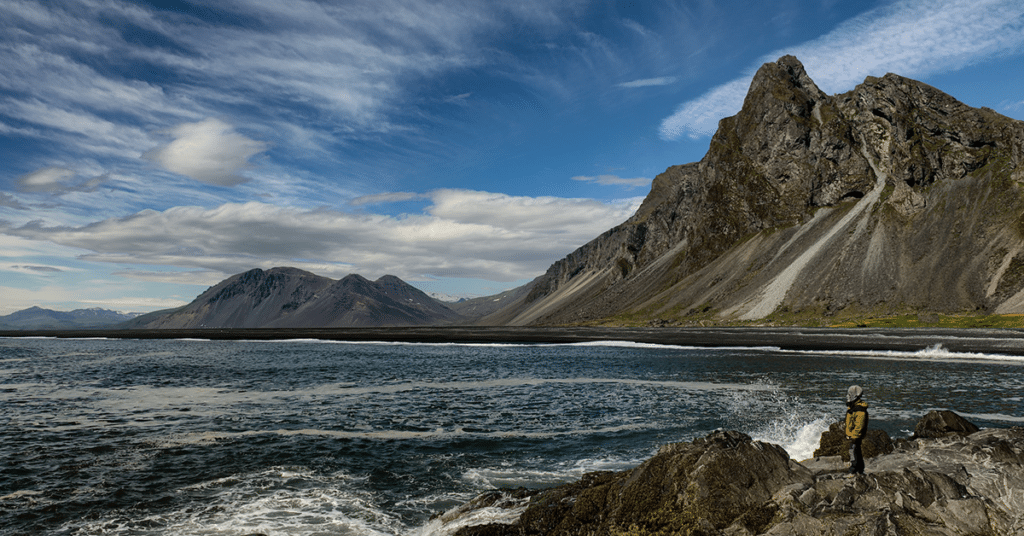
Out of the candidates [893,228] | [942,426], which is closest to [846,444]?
[942,426]

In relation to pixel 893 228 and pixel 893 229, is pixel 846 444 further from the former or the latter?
pixel 893 228

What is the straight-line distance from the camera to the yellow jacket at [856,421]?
46.6 ft

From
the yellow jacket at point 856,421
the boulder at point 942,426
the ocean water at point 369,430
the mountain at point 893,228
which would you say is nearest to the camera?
the yellow jacket at point 856,421

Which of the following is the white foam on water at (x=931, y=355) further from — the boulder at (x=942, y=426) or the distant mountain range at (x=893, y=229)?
the distant mountain range at (x=893, y=229)

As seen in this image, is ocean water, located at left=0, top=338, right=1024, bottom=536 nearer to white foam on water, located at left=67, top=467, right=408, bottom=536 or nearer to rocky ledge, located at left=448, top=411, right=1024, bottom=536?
white foam on water, located at left=67, top=467, right=408, bottom=536

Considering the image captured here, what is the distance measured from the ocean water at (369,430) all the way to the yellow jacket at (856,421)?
10.5 metres

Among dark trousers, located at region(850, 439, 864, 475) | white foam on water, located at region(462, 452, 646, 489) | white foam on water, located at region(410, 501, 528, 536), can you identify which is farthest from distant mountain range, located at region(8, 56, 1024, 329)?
white foam on water, located at region(410, 501, 528, 536)

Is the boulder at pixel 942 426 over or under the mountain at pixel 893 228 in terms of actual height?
under

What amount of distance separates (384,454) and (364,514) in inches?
309

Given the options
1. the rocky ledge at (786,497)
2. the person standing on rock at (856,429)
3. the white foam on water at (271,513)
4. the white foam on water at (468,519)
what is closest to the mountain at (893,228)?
the rocky ledge at (786,497)

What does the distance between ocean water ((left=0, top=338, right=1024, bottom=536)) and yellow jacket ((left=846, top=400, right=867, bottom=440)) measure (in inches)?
412

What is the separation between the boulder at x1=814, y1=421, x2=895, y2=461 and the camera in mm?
18234

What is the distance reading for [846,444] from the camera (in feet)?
60.1

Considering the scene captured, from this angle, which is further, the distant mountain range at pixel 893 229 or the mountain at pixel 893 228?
the mountain at pixel 893 228
